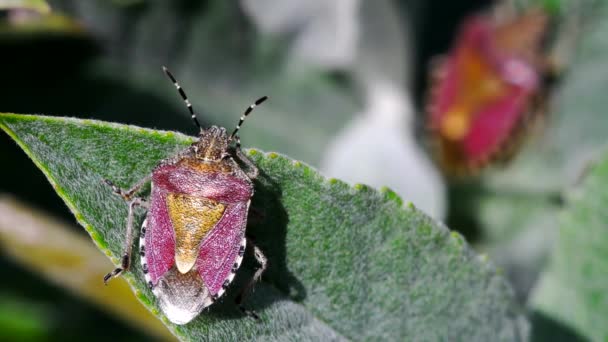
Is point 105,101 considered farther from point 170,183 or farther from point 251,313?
point 251,313

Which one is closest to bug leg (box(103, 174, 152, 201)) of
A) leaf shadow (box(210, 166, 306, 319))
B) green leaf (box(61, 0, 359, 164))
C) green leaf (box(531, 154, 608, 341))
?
leaf shadow (box(210, 166, 306, 319))

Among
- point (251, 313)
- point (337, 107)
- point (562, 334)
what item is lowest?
point (251, 313)

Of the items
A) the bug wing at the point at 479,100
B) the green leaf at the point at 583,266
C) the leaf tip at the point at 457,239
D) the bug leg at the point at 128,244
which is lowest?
the bug leg at the point at 128,244

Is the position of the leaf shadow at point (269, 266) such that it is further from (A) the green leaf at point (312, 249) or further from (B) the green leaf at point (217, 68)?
(B) the green leaf at point (217, 68)

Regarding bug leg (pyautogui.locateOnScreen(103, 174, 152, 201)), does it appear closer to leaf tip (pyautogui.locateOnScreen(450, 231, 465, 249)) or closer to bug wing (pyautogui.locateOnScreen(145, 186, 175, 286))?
bug wing (pyautogui.locateOnScreen(145, 186, 175, 286))

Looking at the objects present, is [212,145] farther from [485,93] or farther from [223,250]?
[485,93]

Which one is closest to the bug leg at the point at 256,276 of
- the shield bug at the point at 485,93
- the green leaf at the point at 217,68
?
the green leaf at the point at 217,68

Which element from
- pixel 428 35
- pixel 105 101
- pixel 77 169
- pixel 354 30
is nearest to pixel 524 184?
pixel 428 35

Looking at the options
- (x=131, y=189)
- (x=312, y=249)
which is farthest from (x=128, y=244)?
(x=312, y=249)
